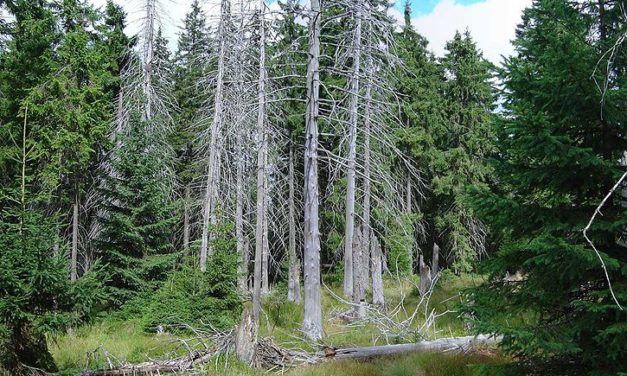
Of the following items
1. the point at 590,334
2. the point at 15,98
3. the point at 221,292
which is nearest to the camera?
the point at 590,334

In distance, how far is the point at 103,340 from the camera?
11547 mm

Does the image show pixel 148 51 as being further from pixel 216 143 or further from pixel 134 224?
pixel 134 224

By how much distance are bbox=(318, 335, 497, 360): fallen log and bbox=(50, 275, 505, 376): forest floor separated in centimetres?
29

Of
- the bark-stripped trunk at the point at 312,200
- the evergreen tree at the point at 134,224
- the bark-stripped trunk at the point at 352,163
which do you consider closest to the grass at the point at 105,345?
the evergreen tree at the point at 134,224

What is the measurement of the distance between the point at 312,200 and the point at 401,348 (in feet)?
11.9

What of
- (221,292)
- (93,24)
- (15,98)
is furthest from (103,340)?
(93,24)

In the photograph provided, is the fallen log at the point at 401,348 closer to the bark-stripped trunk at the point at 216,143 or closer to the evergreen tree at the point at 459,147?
the bark-stripped trunk at the point at 216,143

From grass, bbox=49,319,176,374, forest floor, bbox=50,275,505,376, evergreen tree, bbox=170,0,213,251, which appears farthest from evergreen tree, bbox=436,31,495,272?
grass, bbox=49,319,176,374

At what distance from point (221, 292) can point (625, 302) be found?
983 cm

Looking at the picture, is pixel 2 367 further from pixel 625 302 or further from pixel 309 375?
pixel 625 302

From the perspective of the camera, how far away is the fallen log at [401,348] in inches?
349

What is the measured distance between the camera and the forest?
510cm

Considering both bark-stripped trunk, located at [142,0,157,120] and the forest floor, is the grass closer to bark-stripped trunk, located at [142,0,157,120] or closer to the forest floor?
the forest floor

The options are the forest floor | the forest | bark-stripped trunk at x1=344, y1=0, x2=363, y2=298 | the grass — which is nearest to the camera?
the forest
